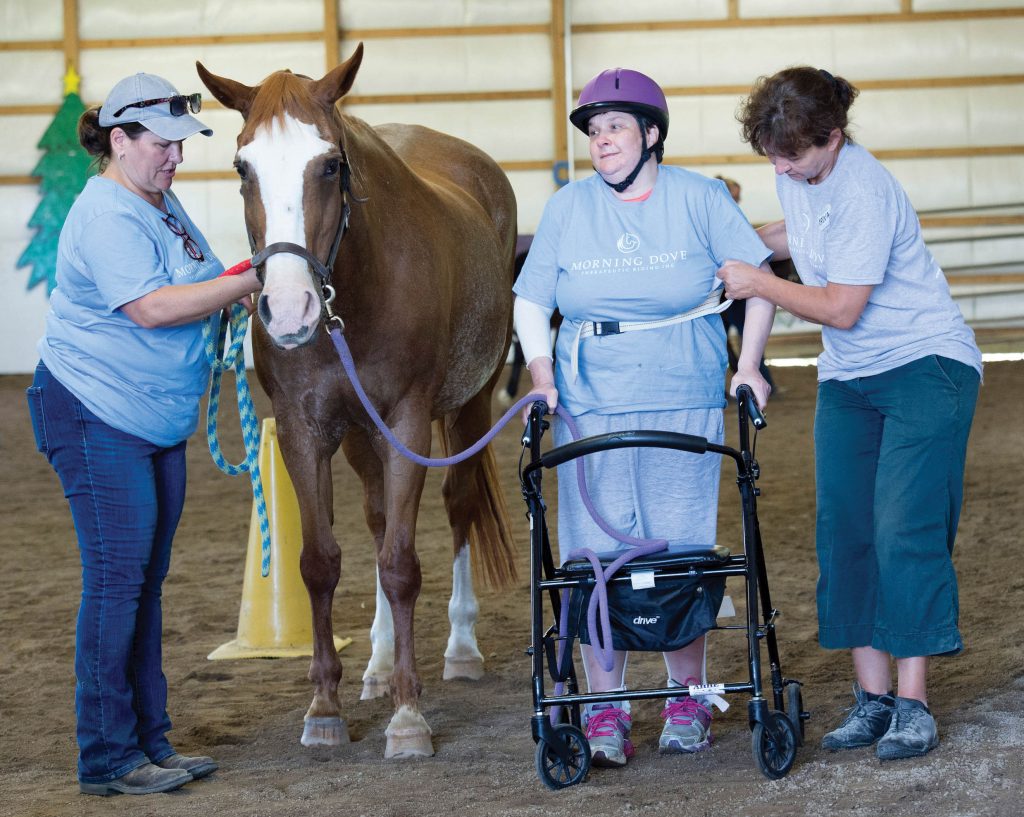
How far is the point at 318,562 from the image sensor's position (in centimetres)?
370

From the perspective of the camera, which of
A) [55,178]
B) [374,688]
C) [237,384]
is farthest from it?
[55,178]

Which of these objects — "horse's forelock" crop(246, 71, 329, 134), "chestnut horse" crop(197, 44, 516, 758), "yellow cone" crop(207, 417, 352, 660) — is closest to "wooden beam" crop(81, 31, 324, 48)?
"chestnut horse" crop(197, 44, 516, 758)

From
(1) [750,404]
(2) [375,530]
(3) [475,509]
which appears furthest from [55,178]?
(1) [750,404]

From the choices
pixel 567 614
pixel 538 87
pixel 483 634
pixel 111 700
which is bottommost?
pixel 483 634

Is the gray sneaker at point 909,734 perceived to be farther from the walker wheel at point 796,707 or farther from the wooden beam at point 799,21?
the wooden beam at point 799,21

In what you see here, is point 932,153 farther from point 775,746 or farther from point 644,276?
point 775,746

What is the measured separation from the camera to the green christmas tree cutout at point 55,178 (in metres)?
15.5

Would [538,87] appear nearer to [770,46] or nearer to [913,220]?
[770,46]

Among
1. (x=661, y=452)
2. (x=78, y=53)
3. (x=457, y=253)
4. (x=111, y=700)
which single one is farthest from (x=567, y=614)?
(x=78, y=53)

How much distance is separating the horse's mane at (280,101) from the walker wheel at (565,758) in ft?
5.28

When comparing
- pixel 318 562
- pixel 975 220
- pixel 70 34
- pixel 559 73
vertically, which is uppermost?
pixel 70 34

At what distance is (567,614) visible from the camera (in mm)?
3014

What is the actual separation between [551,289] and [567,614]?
829 millimetres

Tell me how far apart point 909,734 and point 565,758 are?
812 mm
